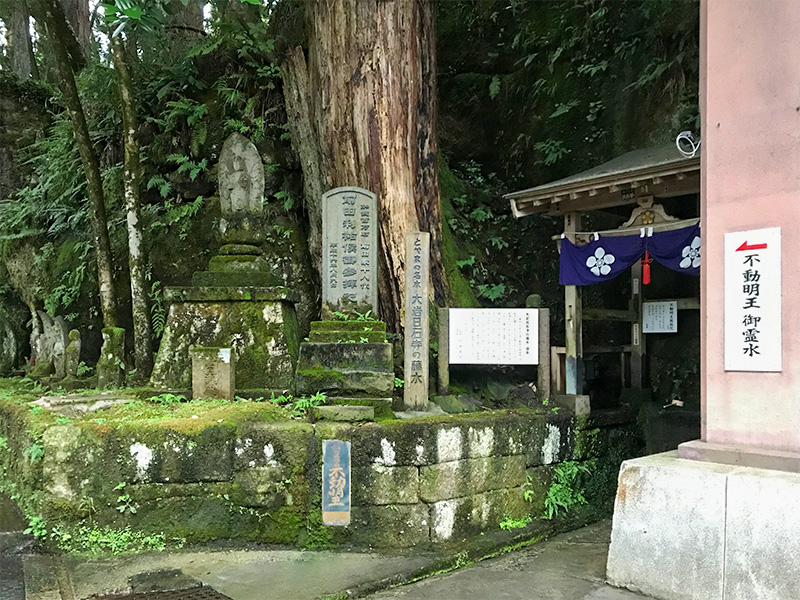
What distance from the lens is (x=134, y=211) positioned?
28.7 ft

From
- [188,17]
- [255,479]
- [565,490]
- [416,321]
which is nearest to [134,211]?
[416,321]

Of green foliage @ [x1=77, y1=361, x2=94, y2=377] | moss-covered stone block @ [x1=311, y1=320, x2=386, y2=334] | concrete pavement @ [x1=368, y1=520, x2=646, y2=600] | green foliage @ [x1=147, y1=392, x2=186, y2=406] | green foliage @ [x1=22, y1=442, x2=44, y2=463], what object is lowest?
concrete pavement @ [x1=368, y1=520, x2=646, y2=600]

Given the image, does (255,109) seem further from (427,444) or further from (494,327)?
(427,444)

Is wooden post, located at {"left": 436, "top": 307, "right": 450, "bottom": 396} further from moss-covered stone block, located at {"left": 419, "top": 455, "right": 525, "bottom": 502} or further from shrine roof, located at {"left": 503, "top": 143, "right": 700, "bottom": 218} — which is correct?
shrine roof, located at {"left": 503, "top": 143, "right": 700, "bottom": 218}

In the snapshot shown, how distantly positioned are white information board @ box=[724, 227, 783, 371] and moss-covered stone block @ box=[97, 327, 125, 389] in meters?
6.96

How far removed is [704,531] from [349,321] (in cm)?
397

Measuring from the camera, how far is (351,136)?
335 inches

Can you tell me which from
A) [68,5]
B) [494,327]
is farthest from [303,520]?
[68,5]

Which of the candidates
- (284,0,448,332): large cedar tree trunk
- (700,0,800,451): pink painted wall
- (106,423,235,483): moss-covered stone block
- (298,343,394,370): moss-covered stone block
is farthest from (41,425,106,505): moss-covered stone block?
(700,0,800,451): pink painted wall

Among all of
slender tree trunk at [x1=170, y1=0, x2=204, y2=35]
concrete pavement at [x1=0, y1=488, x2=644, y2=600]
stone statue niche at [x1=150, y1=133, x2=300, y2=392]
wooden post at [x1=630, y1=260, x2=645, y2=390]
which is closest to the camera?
concrete pavement at [x1=0, y1=488, x2=644, y2=600]

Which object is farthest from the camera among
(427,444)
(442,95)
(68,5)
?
(68,5)

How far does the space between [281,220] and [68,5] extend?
9.29m

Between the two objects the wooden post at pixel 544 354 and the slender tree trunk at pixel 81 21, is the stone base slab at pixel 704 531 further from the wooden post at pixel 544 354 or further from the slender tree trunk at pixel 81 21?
the slender tree trunk at pixel 81 21

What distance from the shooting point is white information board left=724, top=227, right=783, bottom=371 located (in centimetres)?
415
